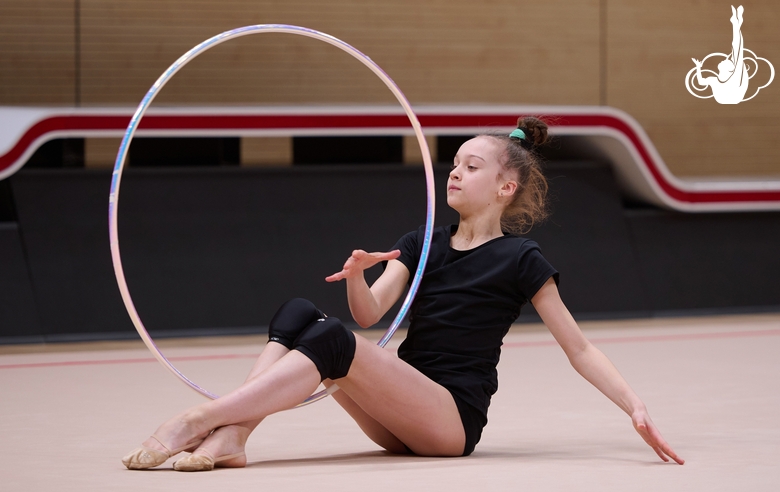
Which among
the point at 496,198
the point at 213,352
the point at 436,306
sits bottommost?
the point at 213,352

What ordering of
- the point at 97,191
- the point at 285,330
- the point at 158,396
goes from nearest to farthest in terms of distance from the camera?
the point at 285,330, the point at 158,396, the point at 97,191

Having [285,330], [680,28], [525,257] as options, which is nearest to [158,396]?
[285,330]

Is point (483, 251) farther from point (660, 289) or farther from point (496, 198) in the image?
point (660, 289)

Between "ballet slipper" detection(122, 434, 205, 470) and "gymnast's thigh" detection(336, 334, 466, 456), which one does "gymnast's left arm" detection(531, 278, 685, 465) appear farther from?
"ballet slipper" detection(122, 434, 205, 470)

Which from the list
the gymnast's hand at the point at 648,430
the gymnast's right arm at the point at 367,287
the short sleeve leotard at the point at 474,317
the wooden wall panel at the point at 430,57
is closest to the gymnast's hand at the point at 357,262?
the gymnast's right arm at the point at 367,287

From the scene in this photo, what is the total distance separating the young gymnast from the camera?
2.29m

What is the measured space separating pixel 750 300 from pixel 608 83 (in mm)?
2180

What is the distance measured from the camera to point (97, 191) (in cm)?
539

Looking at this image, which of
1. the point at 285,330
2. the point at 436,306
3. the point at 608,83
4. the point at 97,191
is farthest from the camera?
the point at 608,83

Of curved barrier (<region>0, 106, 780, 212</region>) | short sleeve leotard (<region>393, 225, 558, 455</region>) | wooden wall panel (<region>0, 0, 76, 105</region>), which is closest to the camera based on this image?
short sleeve leotard (<region>393, 225, 558, 455</region>)

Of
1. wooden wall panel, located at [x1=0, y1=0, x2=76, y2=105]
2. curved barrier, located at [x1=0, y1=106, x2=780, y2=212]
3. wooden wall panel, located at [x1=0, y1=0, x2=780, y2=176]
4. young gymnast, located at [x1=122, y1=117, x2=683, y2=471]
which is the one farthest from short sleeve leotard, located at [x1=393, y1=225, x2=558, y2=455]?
wooden wall panel, located at [x1=0, y1=0, x2=76, y2=105]

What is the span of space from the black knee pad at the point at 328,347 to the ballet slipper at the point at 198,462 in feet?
0.96

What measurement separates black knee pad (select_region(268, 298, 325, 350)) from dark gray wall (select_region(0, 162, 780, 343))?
10.3ft

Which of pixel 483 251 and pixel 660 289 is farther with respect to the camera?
pixel 660 289
